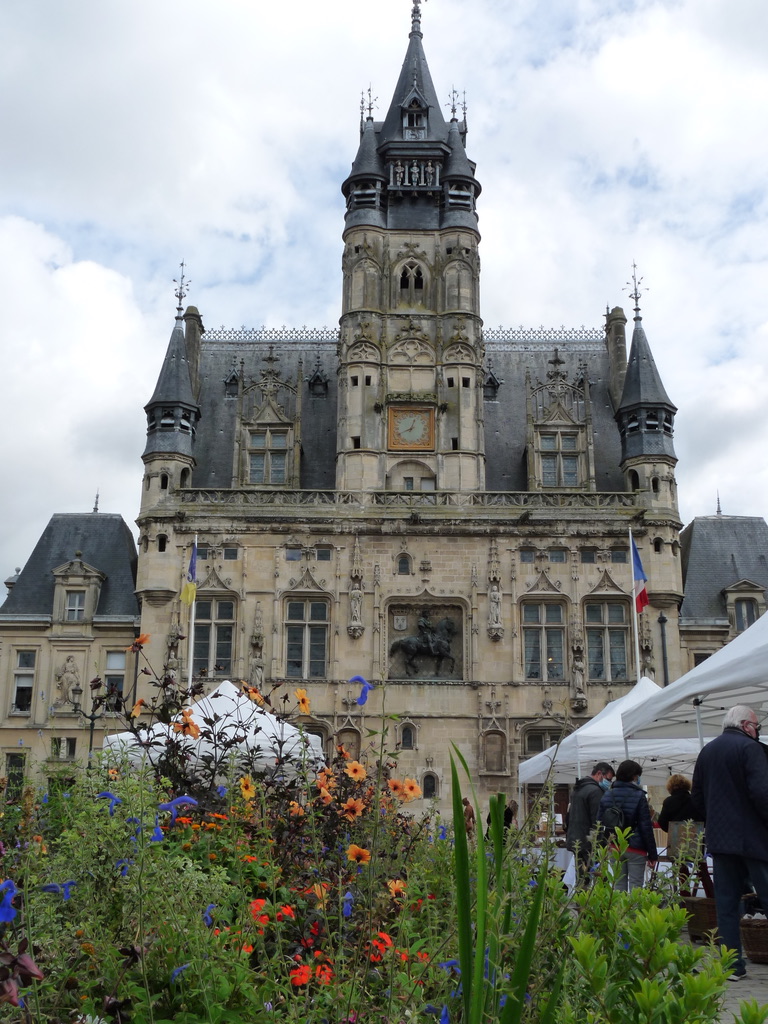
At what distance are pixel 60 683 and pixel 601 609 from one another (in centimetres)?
1729

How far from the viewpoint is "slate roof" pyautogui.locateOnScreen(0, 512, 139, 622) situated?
34688 millimetres

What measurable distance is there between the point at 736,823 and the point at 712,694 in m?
2.90

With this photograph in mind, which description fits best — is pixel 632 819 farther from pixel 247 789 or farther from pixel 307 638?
pixel 307 638

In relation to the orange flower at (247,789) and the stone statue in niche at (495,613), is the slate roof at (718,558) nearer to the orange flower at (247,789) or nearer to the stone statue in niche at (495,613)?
the stone statue in niche at (495,613)

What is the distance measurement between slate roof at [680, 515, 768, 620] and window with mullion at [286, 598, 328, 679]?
1187 cm

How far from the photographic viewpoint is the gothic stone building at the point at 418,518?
31.4 metres

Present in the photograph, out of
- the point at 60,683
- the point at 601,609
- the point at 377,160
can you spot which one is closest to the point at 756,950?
the point at 601,609

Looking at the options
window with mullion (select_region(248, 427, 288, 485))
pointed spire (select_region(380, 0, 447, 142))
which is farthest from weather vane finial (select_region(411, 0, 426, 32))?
window with mullion (select_region(248, 427, 288, 485))

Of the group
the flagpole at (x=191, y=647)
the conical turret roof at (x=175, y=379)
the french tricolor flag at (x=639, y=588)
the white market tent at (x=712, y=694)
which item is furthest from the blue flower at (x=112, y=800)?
the conical turret roof at (x=175, y=379)

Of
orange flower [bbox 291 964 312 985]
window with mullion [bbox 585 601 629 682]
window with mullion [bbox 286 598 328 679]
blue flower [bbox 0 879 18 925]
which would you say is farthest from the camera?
window with mullion [bbox 585 601 629 682]

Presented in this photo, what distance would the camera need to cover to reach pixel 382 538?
32.5m

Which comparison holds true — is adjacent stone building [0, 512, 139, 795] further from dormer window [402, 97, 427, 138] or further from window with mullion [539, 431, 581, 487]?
dormer window [402, 97, 427, 138]

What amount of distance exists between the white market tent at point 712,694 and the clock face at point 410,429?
68.2ft

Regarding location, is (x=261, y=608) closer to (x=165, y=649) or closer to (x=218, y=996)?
(x=165, y=649)
